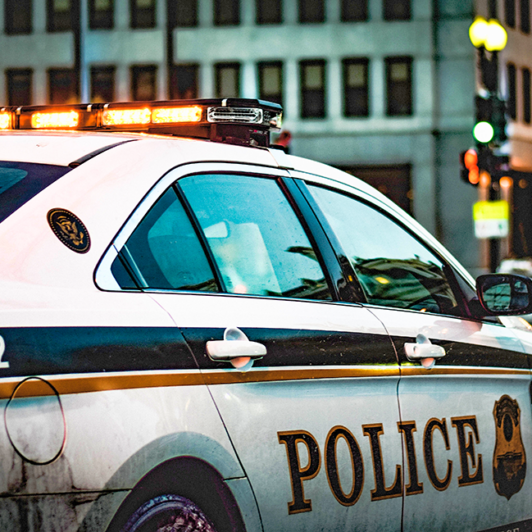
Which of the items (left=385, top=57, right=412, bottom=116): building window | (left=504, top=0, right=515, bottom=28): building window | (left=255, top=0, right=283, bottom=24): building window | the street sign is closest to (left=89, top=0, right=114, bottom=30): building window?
(left=255, top=0, right=283, bottom=24): building window

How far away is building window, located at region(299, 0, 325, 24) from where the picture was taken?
117ft

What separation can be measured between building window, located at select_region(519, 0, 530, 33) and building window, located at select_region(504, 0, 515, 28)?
91cm

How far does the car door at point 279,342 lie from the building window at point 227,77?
109 ft

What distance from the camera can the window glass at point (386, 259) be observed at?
322 centimetres

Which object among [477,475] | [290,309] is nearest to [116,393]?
[290,309]

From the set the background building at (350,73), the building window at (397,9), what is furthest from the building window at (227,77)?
the building window at (397,9)

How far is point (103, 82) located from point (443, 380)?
114 feet

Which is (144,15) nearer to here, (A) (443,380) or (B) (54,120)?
(B) (54,120)

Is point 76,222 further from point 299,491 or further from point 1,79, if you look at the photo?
point 1,79

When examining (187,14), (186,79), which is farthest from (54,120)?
(187,14)

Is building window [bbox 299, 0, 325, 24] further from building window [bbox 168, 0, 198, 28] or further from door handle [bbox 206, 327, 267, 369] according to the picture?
door handle [bbox 206, 327, 267, 369]

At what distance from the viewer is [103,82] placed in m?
36.5

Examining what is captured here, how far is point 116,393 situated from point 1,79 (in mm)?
36914

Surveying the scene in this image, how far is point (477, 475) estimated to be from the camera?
3285 mm
